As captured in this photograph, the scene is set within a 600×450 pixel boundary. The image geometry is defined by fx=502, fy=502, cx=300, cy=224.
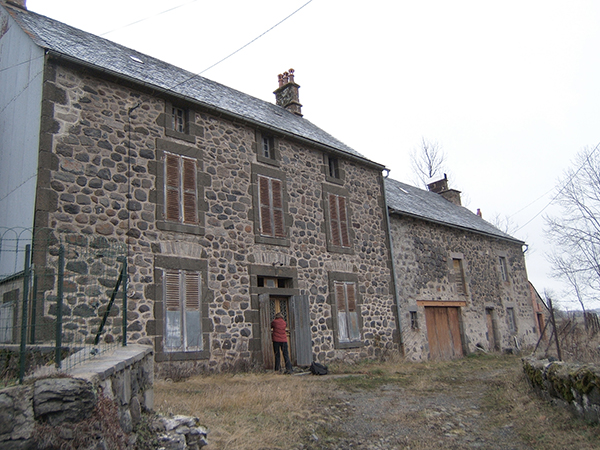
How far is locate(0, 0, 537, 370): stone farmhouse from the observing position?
29.2 feet

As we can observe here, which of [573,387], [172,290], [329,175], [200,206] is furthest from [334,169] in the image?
[573,387]

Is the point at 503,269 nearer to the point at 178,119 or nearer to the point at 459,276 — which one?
the point at 459,276

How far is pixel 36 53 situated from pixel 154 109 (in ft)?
7.46

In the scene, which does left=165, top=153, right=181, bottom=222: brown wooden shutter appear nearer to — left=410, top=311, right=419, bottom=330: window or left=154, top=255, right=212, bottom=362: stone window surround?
left=154, top=255, right=212, bottom=362: stone window surround

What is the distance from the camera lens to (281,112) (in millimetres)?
16000

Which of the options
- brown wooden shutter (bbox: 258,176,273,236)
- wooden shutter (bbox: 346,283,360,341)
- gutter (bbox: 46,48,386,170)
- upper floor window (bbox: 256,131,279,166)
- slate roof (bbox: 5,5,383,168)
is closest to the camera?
gutter (bbox: 46,48,386,170)

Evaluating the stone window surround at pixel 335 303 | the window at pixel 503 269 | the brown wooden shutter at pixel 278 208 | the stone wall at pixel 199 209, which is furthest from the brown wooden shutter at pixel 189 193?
A: the window at pixel 503 269

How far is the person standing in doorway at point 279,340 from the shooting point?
10.9m

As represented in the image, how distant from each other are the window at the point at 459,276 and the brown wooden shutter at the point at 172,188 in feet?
37.6

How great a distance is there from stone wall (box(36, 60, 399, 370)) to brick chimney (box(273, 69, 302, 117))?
4287mm

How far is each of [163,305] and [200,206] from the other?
222 centimetres

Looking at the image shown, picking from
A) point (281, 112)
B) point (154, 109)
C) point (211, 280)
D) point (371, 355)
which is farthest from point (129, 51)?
point (371, 355)

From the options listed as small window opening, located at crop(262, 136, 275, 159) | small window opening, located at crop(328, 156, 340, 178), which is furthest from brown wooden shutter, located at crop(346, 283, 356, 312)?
small window opening, located at crop(262, 136, 275, 159)

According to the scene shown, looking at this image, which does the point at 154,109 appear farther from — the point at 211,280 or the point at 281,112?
the point at 281,112
